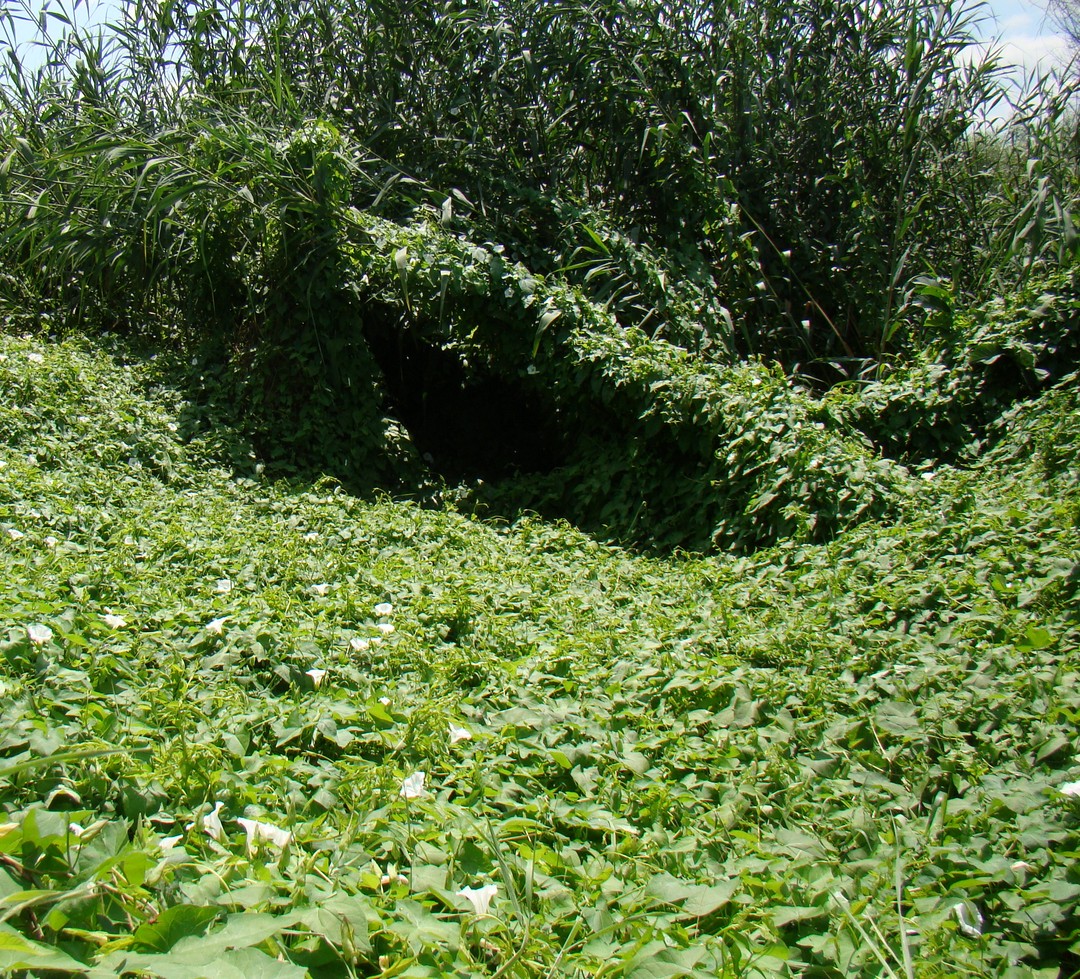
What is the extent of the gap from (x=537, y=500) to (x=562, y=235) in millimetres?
1797

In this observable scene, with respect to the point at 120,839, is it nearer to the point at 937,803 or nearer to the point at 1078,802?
the point at 937,803

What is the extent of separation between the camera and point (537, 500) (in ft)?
17.0

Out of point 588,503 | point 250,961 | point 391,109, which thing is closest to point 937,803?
point 250,961

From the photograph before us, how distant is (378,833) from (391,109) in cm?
534

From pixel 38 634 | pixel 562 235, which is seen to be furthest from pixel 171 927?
pixel 562 235

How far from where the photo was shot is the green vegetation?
5.05ft

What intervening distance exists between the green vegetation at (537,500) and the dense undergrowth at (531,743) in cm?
1

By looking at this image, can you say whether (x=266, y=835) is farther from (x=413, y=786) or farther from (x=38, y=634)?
(x=38, y=634)

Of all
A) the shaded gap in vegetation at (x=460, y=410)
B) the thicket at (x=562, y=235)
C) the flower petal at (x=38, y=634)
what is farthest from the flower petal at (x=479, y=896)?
the shaded gap in vegetation at (x=460, y=410)

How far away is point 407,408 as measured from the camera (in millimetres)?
6188

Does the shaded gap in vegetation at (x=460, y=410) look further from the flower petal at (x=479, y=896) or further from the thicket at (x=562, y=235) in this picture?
the flower petal at (x=479, y=896)

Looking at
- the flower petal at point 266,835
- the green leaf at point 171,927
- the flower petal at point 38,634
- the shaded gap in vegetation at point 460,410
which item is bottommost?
the flower petal at point 266,835

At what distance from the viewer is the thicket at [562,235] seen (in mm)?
4688

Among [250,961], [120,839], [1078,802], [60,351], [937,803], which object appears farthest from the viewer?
[60,351]
